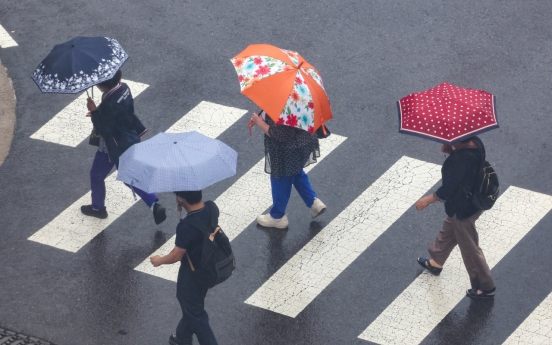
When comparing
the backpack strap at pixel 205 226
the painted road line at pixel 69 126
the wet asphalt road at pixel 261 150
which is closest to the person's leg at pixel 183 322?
the wet asphalt road at pixel 261 150

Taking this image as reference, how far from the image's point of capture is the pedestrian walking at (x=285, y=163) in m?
8.84

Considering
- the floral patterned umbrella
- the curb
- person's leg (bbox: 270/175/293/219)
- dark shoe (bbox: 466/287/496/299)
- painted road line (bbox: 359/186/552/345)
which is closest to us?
the floral patterned umbrella

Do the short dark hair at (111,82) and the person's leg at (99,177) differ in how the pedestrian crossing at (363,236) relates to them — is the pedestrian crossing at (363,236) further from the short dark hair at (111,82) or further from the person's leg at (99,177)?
the short dark hair at (111,82)

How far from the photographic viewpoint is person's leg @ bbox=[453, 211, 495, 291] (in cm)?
841

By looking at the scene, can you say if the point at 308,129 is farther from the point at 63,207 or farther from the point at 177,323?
the point at 63,207

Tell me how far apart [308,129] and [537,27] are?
5.86 meters

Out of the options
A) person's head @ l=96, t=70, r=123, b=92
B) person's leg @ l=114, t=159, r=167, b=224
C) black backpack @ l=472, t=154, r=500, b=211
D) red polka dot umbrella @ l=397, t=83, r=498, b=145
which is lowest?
person's leg @ l=114, t=159, r=167, b=224

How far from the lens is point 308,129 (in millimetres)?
8320

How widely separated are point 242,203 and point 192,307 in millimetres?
2501

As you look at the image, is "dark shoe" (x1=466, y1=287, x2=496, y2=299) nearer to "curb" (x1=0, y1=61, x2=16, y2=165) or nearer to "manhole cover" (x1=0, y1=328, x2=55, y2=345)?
"manhole cover" (x1=0, y1=328, x2=55, y2=345)

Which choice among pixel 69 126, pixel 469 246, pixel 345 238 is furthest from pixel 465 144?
pixel 69 126

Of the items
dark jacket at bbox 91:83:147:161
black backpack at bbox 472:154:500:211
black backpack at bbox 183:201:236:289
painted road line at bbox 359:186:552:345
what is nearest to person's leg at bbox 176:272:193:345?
black backpack at bbox 183:201:236:289

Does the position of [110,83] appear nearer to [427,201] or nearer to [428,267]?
[427,201]

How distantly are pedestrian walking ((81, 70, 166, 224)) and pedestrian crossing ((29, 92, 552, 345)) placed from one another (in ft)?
1.76
